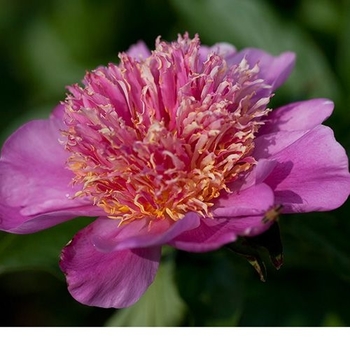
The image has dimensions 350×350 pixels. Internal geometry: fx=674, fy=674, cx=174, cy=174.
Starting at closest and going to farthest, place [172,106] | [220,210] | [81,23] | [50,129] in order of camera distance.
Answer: [220,210], [172,106], [50,129], [81,23]

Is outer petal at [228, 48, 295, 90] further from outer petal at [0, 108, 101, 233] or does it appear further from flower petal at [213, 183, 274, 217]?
outer petal at [0, 108, 101, 233]

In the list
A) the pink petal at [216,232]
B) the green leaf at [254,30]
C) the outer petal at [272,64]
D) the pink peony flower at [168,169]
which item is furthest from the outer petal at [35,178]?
the green leaf at [254,30]

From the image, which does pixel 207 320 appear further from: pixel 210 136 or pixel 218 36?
pixel 218 36

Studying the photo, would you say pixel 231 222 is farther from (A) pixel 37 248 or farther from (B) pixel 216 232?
(A) pixel 37 248

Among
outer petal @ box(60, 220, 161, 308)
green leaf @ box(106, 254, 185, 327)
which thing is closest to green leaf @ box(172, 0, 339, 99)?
green leaf @ box(106, 254, 185, 327)
